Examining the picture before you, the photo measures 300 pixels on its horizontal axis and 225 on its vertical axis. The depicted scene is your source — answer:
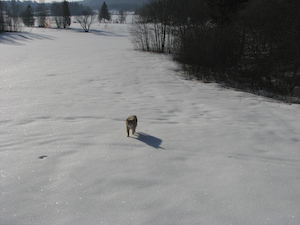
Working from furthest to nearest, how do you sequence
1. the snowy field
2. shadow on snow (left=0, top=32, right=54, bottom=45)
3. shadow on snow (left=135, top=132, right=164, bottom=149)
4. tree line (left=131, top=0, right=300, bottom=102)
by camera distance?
shadow on snow (left=0, top=32, right=54, bottom=45), tree line (left=131, top=0, right=300, bottom=102), shadow on snow (left=135, top=132, right=164, bottom=149), the snowy field

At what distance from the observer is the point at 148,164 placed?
9.66 feet

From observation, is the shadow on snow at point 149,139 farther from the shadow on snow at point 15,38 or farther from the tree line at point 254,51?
the shadow on snow at point 15,38

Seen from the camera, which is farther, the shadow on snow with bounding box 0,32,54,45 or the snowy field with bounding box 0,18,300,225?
the shadow on snow with bounding box 0,32,54,45

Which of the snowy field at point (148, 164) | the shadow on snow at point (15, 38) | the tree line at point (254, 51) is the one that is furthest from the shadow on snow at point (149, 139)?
the shadow on snow at point (15, 38)

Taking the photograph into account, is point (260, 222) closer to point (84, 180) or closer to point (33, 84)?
point (84, 180)

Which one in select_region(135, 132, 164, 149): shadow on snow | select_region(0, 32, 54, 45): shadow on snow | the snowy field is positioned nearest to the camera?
the snowy field

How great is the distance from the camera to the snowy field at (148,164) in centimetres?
213

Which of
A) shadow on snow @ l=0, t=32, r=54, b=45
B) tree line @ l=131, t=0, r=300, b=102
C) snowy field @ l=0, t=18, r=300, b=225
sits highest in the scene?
shadow on snow @ l=0, t=32, r=54, b=45

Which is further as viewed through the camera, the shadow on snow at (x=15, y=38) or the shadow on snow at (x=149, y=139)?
the shadow on snow at (x=15, y=38)

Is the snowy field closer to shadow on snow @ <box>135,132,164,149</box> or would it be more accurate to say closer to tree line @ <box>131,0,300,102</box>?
shadow on snow @ <box>135,132,164,149</box>

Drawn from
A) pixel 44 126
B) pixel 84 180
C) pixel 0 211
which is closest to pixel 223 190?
pixel 84 180

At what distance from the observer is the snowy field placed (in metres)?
2.13

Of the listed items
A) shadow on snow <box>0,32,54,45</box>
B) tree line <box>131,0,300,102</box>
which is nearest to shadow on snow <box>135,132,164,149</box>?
tree line <box>131,0,300,102</box>

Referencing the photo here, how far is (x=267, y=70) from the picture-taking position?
30.5ft
